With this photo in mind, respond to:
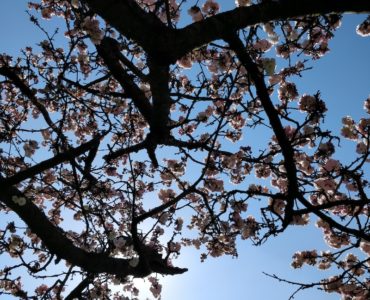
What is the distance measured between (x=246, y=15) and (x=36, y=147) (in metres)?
5.58

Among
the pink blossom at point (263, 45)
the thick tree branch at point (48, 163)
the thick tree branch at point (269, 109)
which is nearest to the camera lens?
the thick tree branch at point (269, 109)

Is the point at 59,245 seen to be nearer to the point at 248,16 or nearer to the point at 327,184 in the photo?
the point at 248,16

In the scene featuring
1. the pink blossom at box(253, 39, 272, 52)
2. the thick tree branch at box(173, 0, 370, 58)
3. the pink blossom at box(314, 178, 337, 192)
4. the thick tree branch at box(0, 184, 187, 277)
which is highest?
the pink blossom at box(253, 39, 272, 52)

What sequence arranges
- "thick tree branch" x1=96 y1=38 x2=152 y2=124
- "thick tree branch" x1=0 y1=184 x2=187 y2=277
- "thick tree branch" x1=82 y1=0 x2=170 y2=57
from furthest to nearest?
"thick tree branch" x1=96 y1=38 x2=152 y2=124
"thick tree branch" x1=0 y1=184 x2=187 y2=277
"thick tree branch" x1=82 y1=0 x2=170 y2=57

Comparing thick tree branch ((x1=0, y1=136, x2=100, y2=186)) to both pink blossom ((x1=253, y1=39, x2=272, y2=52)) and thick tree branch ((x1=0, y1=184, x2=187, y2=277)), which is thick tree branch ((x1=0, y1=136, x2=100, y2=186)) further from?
pink blossom ((x1=253, y1=39, x2=272, y2=52))

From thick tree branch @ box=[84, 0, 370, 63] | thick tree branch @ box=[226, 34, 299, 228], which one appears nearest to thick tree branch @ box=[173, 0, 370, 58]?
thick tree branch @ box=[84, 0, 370, 63]

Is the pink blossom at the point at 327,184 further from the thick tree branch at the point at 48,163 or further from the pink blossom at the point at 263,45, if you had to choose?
the thick tree branch at the point at 48,163

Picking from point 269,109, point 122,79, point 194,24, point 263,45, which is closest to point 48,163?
point 122,79

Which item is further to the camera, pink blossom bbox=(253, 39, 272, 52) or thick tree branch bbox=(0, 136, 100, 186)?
pink blossom bbox=(253, 39, 272, 52)

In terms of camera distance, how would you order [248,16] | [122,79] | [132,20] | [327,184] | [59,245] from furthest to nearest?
[327,184] → [122,79] → [59,245] → [248,16] → [132,20]

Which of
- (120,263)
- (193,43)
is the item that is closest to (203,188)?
(120,263)

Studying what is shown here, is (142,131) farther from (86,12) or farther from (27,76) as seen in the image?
(86,12)

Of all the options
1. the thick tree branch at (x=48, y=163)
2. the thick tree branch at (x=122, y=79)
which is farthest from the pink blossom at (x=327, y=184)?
the thick tree branch at (x=48, y=163)

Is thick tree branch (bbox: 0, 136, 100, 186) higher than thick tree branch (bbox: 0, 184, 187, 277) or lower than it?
higher
